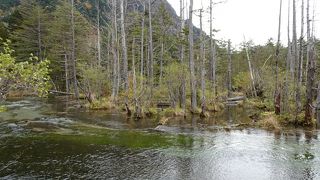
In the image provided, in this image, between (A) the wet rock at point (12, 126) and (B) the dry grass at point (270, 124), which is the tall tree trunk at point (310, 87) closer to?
(B) the dry grass at point (270, 124)

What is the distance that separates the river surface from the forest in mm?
2517

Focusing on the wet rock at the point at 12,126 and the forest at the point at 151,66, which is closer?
the wet rock at the point at 12,126

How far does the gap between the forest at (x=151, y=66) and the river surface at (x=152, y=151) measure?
2.52m

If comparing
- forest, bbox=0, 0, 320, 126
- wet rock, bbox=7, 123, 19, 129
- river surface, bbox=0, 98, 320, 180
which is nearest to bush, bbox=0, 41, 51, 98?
forest, bbox=0, 0, 320, 126

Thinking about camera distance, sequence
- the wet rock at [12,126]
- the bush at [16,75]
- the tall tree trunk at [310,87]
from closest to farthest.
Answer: the bush at [16,75] < the wet rock at [12,126] < the tall tree trunk at [310,87]

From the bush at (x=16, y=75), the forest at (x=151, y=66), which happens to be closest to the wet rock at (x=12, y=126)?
the forest at (x=151, y=66)

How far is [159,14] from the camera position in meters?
46.7

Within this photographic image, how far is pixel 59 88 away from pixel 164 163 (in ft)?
143

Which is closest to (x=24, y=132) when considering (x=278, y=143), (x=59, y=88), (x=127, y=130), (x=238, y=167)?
(x=127, y=130)

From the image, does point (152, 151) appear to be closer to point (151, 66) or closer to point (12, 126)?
point (12, 126)

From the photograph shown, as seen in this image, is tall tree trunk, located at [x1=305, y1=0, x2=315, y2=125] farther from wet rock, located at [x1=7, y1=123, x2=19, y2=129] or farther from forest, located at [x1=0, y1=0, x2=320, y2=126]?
wet rock, located at [x1=7, y1=123, x2=19, y2=129]

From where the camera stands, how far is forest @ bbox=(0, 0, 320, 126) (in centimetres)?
2136

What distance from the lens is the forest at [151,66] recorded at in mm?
21359

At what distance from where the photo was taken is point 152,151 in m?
13.6
